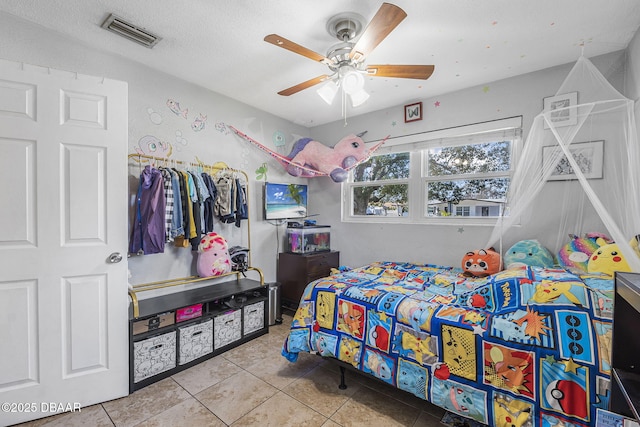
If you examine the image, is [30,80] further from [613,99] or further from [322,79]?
[613,99]

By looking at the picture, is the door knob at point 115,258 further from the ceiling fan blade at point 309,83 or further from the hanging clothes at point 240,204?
the ceiling fan blade at point 309,83

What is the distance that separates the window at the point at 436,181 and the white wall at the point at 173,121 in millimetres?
1155

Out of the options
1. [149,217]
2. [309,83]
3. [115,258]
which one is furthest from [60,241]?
[309,83]

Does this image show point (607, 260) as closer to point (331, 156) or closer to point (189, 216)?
point (331, 156)

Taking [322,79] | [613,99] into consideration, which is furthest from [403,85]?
[613,99]

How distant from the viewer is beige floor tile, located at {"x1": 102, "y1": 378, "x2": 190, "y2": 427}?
1744 millimetres

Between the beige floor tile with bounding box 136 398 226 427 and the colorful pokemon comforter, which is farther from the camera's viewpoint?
the beige floor tile with bounding box 136 398 226 427

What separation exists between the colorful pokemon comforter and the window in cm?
114

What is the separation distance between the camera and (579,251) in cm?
210

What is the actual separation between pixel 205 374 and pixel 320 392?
958 millimetres

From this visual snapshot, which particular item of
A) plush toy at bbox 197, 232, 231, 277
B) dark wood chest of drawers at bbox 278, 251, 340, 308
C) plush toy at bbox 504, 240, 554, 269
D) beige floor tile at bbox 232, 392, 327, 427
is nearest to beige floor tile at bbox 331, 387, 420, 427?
beige floor tile at bbox 232, 392, 327, 427

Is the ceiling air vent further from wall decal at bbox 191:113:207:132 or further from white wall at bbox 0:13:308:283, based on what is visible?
wall decal at bbox 191:113:207:132

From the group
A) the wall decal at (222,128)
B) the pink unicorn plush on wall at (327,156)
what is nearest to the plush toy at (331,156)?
the pink unicorn plush on wall at (327,156)

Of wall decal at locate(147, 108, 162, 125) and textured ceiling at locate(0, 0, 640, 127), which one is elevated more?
textured ceiling at locate(0, 0, 640, 127)
